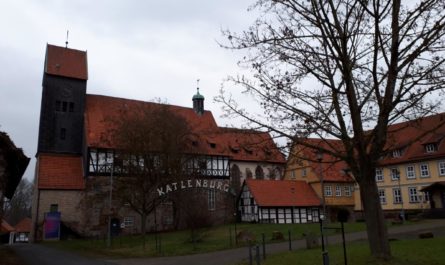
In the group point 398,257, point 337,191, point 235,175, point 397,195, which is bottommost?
point 398,257

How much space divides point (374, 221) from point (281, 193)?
37.3 m

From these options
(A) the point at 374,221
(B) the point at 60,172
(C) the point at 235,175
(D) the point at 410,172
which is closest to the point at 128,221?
(B) the point at 60,172

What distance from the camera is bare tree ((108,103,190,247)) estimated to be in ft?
116

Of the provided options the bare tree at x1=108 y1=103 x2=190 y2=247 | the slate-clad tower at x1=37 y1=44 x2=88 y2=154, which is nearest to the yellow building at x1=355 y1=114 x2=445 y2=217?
the bare tree at x1=108 y1=103 x2=190 y2=247

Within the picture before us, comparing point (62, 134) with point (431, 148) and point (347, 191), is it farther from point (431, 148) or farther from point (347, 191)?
point (431, 148)

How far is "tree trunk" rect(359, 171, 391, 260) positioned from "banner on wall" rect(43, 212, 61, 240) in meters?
37.5

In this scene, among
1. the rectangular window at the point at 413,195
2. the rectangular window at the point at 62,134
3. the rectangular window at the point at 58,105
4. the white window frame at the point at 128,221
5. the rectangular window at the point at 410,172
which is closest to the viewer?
the rectangular window at the point at 413,195

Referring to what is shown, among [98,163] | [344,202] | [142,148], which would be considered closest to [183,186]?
[142,148]

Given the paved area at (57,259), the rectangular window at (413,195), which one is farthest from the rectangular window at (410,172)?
the paved area at (57,259)

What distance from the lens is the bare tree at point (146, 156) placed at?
35312 mm

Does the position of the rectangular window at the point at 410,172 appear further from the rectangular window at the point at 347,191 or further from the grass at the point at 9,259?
the grass at the point at 9,259

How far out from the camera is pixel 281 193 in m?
49.4

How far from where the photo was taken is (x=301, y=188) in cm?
5222

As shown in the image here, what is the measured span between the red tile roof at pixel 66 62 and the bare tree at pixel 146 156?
49.1 ft
